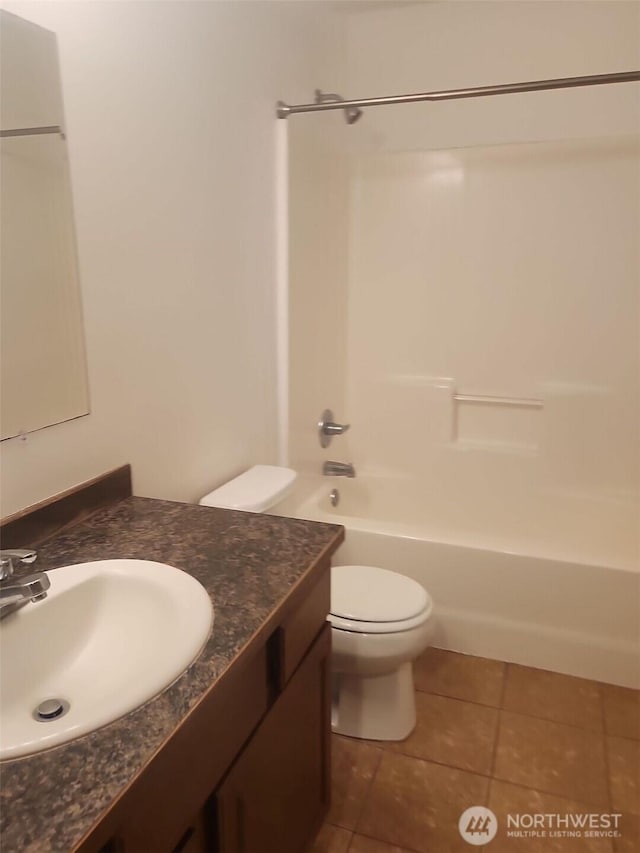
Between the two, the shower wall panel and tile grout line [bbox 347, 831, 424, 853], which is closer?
tile grout line [bbox 347, 831, 424, 853]

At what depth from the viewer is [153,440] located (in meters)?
1.63

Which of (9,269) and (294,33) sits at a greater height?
(294,33)

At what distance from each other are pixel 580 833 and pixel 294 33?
2.56 meters

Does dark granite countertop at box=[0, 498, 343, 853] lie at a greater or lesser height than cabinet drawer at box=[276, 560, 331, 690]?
greater

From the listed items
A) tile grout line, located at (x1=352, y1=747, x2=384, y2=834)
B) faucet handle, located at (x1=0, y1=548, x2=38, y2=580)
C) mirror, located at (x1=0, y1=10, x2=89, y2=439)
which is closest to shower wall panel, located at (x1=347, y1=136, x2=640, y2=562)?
tile grout line, located at (x1=352, y1=747, x2=384, y2=834)

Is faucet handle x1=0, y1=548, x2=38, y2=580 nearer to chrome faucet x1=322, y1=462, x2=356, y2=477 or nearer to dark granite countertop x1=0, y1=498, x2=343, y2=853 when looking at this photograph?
dark granite countertop x1=0, y1=498, x2=343, y2=853

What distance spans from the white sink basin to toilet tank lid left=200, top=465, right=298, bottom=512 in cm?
60

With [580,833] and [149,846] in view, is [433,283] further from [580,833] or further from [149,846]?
[149,846]

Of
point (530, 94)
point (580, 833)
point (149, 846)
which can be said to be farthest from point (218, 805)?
point (530, 94)

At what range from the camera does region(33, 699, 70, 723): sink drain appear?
923mm

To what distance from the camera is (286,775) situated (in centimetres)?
125

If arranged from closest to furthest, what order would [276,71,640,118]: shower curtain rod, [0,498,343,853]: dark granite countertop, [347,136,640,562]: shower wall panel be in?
[0,498,343,853]: dark granite countertop
[276,71,640,118]: shower curtain rod
[347,136,640,562]: shower wall panel

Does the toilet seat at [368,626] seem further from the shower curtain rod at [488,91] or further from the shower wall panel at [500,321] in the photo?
the shower curtain rod at [488,91]

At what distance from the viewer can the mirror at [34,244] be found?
3.82 ft
